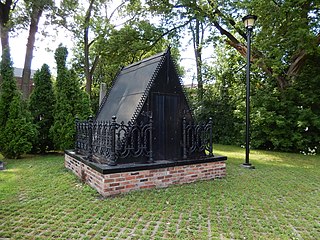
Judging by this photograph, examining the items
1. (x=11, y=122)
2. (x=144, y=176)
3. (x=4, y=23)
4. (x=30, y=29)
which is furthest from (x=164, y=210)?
(x=4, y=23)

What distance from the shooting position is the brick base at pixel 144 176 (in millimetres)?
3602

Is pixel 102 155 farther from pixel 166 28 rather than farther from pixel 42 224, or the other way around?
pixel 166 28

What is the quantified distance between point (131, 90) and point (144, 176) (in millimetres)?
1988

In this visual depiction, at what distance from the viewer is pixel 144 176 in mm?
3898

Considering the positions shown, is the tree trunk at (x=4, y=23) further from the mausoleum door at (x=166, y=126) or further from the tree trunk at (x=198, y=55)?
the tree trunk at (x=198, y=55)

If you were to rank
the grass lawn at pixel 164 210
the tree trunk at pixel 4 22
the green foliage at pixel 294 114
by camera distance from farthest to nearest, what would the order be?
the tree trunk at pixel 4 22
the green foliage at pixel 294 114
the grass lawn at pixel 164 210

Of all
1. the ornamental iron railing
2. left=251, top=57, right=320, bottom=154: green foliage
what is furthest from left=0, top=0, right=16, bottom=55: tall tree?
left=251, top=57, right=320, bottom=154: green foliage

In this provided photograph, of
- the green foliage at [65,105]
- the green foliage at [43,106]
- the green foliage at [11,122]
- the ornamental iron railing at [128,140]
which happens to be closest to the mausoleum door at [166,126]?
the ornamental iron railing at [128,140]

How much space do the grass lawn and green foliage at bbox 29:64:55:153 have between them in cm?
321

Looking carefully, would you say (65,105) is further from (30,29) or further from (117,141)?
(30,29)

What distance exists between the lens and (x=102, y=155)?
4172 mm

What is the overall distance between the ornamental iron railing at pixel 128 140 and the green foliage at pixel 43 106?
3691 millimetres

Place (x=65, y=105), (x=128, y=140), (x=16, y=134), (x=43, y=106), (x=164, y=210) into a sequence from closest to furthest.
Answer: (x=164, y=210), (x=128, y=140), (x=16, y=134), (x=65, y=105), (x=43, y=106)

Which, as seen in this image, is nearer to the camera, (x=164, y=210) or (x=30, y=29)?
(x=164, y=210)
